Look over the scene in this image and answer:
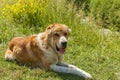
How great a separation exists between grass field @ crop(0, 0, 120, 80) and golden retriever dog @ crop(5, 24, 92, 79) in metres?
0.14

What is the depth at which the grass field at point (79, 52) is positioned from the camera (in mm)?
6449

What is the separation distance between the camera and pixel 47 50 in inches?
261

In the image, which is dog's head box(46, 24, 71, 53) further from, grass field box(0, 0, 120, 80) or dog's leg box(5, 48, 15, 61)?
dog's leg box(5, 48, 15, 61)

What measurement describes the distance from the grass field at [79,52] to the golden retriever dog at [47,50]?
0.14 metres

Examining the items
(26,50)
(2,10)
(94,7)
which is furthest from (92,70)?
(94,7)

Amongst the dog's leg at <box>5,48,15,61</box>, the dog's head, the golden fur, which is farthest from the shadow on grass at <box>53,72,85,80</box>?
the dog's leg at <box>5,48,15,61</box>

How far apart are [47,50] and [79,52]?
1.75 metres

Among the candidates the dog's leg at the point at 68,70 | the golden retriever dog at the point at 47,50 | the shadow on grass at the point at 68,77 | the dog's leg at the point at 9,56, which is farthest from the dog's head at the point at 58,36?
the dog's leg at the point at 9,56

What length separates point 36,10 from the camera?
1009cm

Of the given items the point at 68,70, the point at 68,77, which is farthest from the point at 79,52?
the point at 68,77

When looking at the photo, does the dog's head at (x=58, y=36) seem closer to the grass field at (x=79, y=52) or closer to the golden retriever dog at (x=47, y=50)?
the golden retriever dog at (x=47, y=50)

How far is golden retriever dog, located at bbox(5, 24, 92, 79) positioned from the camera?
6398 mm

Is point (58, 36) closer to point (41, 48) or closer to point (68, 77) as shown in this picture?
point (41, 48)

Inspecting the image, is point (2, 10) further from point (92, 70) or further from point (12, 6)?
point (92, 70)
